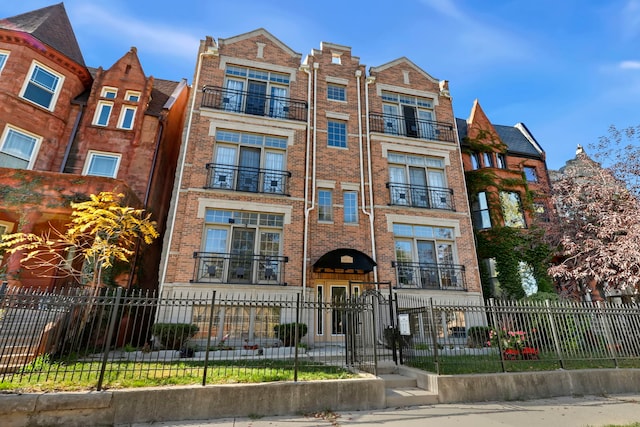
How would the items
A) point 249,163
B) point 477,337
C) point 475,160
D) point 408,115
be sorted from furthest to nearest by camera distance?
1. point 475,160
2. point 408,115
3. point 249,163
4. point 477,337

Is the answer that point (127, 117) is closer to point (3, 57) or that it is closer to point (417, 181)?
point (3, 57)

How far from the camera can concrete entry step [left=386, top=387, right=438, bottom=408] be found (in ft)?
22.3

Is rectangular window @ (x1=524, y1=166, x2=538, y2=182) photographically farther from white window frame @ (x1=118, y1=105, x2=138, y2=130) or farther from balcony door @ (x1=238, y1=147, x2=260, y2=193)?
white window frame @ (x1=118, y1=105, x2=138, y2=130)

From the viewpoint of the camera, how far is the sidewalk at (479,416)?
5688 mm

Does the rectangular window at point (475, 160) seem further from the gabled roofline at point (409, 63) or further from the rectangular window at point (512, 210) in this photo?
the gabled roofline at point (409, 63)

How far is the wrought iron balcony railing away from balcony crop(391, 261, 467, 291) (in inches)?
245

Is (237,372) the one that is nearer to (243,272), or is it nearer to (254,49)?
(243,272)

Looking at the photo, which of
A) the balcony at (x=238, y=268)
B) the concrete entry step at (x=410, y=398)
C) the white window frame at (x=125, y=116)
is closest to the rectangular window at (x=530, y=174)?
the balcony at (x=238, y=268)

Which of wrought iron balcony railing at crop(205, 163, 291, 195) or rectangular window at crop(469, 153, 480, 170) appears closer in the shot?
wrought iron balcony railing at crop(205, 163, 291, 195)

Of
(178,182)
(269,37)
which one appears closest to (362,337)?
(178,182)

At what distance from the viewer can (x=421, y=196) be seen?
1614 centimetres

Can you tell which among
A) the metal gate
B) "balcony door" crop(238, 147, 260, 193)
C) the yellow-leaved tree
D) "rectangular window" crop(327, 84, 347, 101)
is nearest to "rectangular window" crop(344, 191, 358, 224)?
"balcony door" crop(238, 147, 260, 193)

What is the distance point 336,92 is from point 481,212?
10598 millimetres

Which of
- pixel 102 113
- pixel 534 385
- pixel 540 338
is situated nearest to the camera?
pixel 534 385
